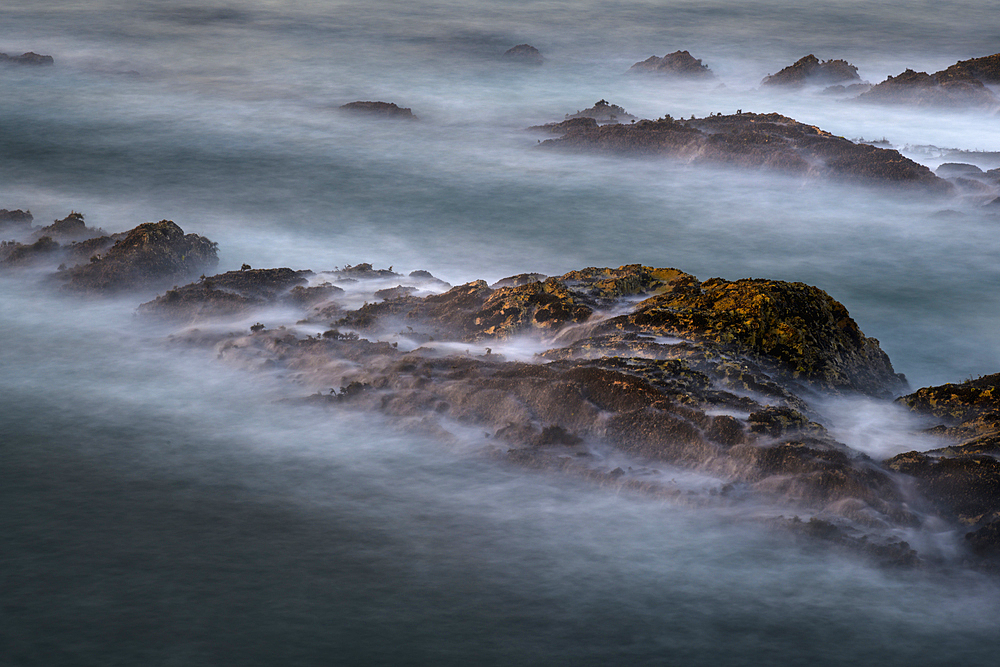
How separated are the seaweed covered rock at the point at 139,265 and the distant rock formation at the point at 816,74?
1607 centimetres

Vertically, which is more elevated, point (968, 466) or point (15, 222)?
point (15, 222)

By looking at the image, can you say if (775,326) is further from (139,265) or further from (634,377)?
(139,265)

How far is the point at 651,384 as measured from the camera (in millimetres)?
6426

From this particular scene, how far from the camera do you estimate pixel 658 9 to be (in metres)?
33.3

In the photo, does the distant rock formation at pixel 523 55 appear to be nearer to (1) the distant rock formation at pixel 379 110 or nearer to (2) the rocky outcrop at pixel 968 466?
(1) the distant rock formation at pixel 379 110

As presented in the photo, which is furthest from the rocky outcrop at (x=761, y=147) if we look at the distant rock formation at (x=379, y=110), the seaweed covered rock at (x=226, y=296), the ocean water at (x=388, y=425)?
the seaweed covered rock at (x=226, y=296)

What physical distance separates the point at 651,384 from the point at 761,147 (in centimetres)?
954

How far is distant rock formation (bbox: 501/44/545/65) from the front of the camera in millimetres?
24891

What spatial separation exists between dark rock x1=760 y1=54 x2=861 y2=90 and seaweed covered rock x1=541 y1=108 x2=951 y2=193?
7.00 metres

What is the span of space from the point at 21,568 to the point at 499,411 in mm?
2999

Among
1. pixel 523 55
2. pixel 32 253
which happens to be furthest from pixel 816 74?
pixel 32 253

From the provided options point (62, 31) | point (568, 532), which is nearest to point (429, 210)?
point (568, 532)

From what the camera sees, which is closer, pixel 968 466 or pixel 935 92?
pixel 968 466

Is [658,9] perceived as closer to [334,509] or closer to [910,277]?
[910,277]
